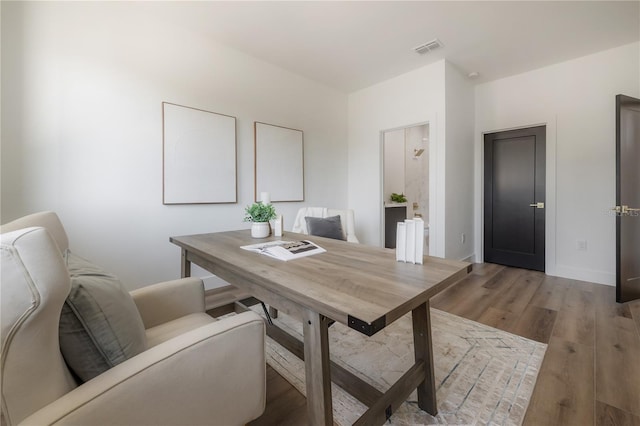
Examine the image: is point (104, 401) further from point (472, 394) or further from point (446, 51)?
point (446, 51)

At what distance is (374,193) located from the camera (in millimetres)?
4164

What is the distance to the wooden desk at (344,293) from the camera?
2.64 ft

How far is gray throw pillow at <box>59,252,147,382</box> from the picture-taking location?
28.1 inches

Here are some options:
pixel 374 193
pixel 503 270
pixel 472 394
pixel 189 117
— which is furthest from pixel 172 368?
pixel 503 270

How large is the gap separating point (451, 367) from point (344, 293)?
1243 millimetres

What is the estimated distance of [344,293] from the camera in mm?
879

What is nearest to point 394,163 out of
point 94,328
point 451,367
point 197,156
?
point 197,156

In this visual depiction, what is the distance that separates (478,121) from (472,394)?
3.85m

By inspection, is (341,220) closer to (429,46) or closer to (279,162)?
(279,162)

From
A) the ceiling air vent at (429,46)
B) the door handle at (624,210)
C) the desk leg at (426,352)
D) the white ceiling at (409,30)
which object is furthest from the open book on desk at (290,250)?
the door handle at (624,210)

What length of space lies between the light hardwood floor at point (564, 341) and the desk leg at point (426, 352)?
0.43 m

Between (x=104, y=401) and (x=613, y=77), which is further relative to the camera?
(x=613, y=77)

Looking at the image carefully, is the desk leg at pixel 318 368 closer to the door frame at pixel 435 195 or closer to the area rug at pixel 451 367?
the area rug at pixel 451 367

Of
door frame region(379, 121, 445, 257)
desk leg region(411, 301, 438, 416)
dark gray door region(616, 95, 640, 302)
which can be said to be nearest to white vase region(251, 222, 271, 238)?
desk leg region(411, 301, 438, 416)
